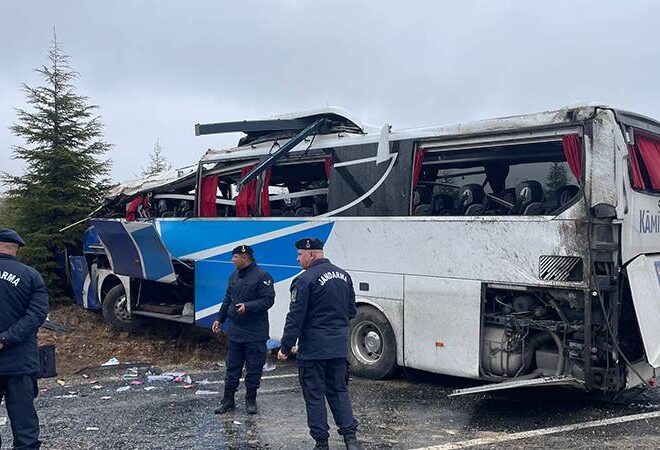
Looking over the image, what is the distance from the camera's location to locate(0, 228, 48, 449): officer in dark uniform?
15.3ft

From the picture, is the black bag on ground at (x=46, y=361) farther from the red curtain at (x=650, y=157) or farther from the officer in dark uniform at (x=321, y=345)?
the red curtain at (x=650, y=157)

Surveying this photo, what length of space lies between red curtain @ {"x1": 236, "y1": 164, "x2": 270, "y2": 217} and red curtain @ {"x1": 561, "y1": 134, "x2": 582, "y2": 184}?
409 centimetres

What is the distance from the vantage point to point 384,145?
298 inches

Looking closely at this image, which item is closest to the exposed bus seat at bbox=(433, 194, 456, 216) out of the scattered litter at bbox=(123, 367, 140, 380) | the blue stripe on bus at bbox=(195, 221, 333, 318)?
the blue stripe on bus at bbox=(195, 221, 333, 318)

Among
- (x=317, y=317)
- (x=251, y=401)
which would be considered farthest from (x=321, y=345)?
(x=251, y=401)

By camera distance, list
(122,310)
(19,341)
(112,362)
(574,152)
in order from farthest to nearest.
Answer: (122,310), (112,362), (574,152), (19,341)

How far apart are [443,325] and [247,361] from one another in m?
Result: 2.11

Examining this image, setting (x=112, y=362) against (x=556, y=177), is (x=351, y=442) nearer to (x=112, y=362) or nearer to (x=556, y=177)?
(x=556, y=177)

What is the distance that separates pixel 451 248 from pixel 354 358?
2.02 metres

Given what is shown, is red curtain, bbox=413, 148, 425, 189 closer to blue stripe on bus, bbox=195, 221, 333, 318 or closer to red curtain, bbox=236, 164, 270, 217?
blue stripe on bus, bbox=195, 221, 333, 318

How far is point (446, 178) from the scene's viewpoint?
24.0ft

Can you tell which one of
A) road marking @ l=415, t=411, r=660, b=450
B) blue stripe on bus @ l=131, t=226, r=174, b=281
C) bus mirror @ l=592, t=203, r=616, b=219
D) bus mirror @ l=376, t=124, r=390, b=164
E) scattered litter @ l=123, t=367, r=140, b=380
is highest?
bus mirror @ l=376, t=124, r=390, b=164

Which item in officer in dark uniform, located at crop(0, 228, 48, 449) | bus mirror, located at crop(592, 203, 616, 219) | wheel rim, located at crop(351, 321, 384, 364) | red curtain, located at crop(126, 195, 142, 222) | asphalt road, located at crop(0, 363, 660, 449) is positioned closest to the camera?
officer in dark uniform, located at crop(0, 228, 48, 449)

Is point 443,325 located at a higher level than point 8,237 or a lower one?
lower
